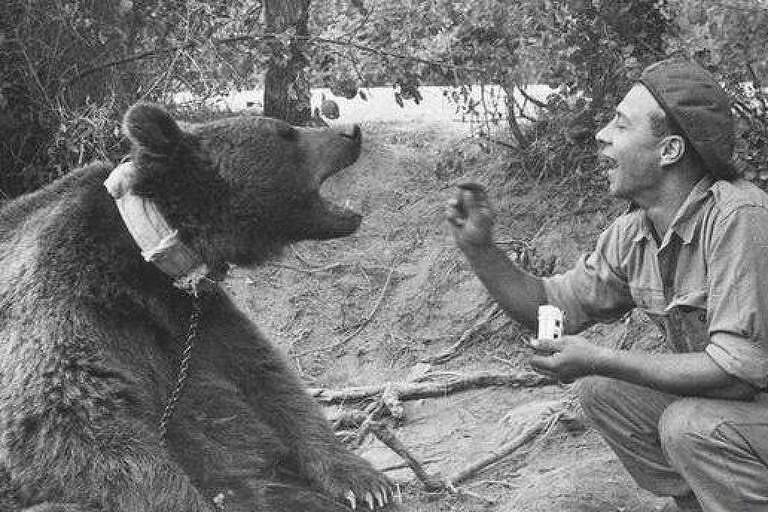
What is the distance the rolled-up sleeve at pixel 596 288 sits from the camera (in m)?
4.23

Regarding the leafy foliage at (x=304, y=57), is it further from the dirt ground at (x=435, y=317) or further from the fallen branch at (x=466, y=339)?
the fallen branch at (x=466, y=339)

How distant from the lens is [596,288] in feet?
14.2

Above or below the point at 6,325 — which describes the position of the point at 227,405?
below

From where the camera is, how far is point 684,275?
381 centimetres

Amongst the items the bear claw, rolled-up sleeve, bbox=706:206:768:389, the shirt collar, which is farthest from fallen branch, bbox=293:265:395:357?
rolled-up sleeve, bbox=706:206:768:389

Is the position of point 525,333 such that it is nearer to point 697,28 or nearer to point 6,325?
point 697,28

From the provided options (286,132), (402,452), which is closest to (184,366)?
(402,452)

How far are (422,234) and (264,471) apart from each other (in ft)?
12.6

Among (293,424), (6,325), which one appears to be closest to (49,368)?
(6,325)

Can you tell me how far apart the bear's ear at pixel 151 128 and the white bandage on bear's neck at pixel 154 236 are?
15 cm

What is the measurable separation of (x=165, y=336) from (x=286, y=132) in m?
1.16

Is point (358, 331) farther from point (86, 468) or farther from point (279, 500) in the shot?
point (86, 468)

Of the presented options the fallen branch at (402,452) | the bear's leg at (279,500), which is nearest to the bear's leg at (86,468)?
the bear's leg at (279,500)

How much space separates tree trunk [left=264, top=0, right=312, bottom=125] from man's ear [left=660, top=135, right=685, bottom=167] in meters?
4.00
